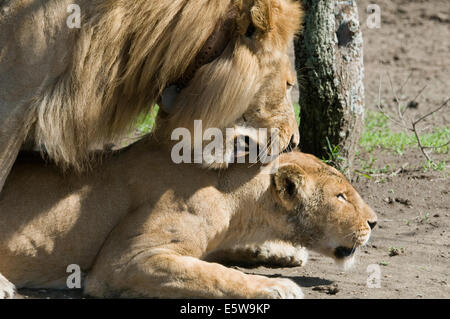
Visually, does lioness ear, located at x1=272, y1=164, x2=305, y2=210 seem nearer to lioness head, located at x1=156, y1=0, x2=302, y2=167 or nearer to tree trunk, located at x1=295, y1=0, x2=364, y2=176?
lioness head, located at x1=156, y1=0, x2=302, y2=167

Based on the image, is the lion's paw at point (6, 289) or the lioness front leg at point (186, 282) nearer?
the lioness front leg at point (186, 282)

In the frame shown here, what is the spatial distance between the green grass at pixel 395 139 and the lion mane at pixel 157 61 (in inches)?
137

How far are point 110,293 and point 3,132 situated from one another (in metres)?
1.02

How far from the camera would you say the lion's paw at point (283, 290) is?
12.5 feet

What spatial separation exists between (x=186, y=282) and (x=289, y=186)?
910mm

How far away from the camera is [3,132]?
157 inches

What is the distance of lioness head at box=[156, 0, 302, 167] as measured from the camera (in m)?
4.07

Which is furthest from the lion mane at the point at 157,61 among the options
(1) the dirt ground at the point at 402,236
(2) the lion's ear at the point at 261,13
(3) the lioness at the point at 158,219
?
(1) the dirt ground at the point at 402,236

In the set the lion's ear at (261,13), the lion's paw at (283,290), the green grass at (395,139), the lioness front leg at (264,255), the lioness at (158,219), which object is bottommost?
the lion's paw at (283,290)

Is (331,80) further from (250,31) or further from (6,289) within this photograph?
(6,289)

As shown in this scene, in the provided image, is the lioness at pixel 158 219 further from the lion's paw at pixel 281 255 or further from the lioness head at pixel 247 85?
the lion's paw at pixel 281 255

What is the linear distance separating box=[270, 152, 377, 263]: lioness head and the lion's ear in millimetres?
866

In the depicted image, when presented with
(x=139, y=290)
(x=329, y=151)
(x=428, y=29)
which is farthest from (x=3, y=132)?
(x=428, y=29)

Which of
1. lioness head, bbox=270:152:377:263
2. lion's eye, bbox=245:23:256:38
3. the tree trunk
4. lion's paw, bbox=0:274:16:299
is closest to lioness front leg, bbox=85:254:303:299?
lion's paw, bbox=0:274:16:299
